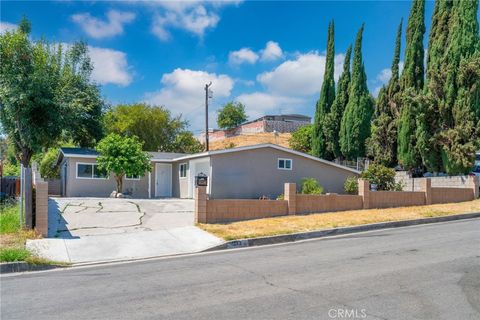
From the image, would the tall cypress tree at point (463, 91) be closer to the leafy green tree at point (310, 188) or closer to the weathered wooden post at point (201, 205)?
the leafy green tree at point (310, 188)

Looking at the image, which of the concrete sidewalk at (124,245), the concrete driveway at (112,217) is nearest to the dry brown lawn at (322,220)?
the concrete sidewalk at (124,245)

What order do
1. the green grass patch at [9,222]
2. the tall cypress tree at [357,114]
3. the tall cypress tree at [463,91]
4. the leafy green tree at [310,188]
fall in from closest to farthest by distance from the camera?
the green grass patch at [9,222]
the leafy green tree at [310,188]
the tall cypress tree at [463,91]
the tall cypress tree at [357,114]

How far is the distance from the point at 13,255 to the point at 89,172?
1846cm

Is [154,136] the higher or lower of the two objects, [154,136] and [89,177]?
the higher

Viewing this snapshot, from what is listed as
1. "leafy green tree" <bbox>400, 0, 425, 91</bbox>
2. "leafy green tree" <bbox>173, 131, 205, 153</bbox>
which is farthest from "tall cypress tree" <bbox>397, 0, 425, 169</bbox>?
"leafy green tree" <bbox>173, 131, 205, 153</bbox>

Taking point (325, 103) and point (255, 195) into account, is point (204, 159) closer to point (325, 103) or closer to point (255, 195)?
point (255, 195)

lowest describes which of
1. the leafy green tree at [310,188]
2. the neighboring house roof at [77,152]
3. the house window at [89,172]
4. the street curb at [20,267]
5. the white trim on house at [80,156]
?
the street curb at [20,267]

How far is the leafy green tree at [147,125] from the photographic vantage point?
148 feet

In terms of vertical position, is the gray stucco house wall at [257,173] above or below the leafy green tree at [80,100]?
below

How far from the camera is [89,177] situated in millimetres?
27688

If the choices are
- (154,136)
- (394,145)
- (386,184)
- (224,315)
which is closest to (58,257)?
(224,315)

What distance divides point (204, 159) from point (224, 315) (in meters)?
19.2

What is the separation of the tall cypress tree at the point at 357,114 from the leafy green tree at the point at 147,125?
19.3 metres
